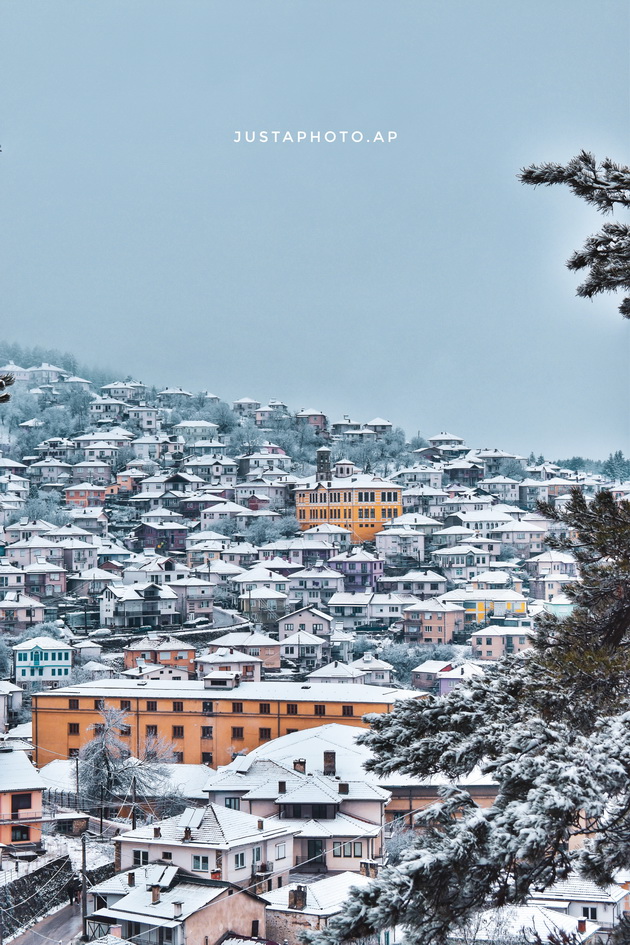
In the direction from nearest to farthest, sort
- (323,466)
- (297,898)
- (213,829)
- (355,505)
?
(297,898)
(213,829)
(355,505)
(323,466)

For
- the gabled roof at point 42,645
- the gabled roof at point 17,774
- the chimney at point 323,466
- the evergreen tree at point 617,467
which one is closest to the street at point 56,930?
the gabled roof at point 17,774

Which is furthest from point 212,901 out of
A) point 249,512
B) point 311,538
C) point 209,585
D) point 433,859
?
point 249,512

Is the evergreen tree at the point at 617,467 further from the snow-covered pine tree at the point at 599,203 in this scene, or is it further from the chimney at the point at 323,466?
the snow-covered pine tree at the point at 599,203

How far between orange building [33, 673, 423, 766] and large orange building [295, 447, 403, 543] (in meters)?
27.0

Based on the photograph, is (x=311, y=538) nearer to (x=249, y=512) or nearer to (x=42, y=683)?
(x=249, y=512)

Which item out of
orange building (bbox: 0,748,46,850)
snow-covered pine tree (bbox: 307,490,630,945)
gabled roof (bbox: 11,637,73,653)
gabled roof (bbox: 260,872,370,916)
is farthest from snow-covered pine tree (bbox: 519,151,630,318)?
gabled roof (bbox: 11,637,73,653)

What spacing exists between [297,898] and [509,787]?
33.2 feet

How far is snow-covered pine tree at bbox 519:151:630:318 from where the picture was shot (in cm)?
423

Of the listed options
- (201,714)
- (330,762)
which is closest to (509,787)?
(330,762)

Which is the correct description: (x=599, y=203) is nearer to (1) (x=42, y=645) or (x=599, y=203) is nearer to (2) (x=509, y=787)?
(2) (x=509, y=787)

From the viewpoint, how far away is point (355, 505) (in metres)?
52.0

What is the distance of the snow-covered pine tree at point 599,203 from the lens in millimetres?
4227

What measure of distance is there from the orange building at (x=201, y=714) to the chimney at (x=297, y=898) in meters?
10.3

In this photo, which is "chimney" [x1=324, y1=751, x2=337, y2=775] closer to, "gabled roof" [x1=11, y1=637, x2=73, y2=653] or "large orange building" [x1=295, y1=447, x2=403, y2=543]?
"gabled roof" [x1=11, y1=637, x2=73, y2=653]
